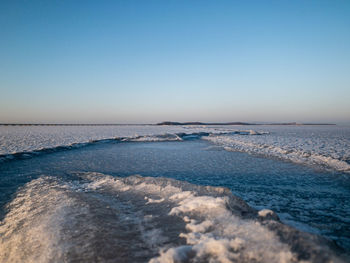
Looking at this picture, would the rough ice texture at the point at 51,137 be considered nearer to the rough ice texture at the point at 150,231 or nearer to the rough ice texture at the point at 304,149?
the rough ice texture at the point at 304,149

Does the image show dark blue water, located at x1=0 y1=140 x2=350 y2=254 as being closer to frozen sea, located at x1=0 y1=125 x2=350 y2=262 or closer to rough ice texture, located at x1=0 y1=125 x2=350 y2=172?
frozen sea, located at x1=0 y1=125 x2=350 y2=262

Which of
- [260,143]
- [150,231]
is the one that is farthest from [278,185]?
[260,143]

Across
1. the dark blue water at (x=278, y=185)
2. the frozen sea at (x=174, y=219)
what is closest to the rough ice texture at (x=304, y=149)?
the dark blue water at (x=278, y=185)

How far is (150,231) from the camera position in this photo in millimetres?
2006

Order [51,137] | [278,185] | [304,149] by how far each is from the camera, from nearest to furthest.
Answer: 1. [278,185]
2. [304,149]
3. [51,137]

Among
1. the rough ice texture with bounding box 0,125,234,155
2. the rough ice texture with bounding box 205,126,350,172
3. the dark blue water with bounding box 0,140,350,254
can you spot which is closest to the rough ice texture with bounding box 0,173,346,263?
the dark blue water with bounding box 0,140,350,254

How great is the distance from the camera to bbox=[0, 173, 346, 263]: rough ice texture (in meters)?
1.48

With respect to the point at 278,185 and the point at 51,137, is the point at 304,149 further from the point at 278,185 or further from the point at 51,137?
the point at 51,137

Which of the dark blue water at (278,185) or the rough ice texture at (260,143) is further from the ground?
the rough ice texture at (260,143)

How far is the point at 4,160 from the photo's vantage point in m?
6.72

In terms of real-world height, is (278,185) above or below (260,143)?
below

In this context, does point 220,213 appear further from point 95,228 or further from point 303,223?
point 95,228

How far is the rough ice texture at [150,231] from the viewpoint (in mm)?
1480

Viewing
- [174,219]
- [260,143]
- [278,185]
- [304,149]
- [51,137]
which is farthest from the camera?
[51,137]
